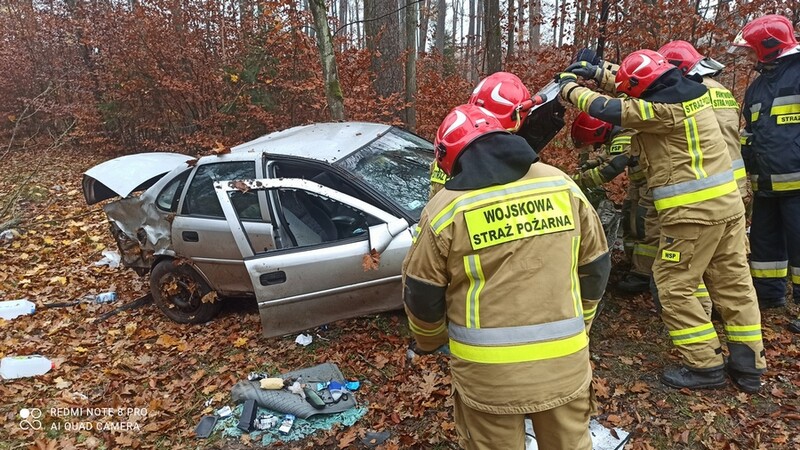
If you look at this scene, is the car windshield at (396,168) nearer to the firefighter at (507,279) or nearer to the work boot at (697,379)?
the firefighter at (507,279)

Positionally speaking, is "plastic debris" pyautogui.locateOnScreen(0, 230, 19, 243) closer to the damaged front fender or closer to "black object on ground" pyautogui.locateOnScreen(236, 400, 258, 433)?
the damaged front fender

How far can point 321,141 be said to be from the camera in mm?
4570

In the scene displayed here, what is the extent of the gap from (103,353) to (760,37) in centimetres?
613

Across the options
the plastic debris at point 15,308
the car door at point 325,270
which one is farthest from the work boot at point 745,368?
the plastic debris at point 15,308

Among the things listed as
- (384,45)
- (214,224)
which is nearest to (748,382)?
(214,224)

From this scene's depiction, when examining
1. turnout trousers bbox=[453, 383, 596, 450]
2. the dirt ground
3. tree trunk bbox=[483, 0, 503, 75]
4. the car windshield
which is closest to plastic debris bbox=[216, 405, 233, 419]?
the dirt ground

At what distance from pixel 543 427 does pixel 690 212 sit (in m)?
1.97

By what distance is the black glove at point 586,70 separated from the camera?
357cm

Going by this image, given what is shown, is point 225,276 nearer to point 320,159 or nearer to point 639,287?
point 320,159

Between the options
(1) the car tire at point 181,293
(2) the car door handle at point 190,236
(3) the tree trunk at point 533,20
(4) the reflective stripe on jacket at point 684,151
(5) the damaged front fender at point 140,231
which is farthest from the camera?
(3) the tree trunk at point 533,20

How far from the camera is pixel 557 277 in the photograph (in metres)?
1.94

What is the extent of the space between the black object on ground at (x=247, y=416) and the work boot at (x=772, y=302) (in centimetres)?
435

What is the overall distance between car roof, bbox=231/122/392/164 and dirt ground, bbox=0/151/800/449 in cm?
152

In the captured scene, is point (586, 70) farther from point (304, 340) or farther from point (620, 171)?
point (304, 340)
